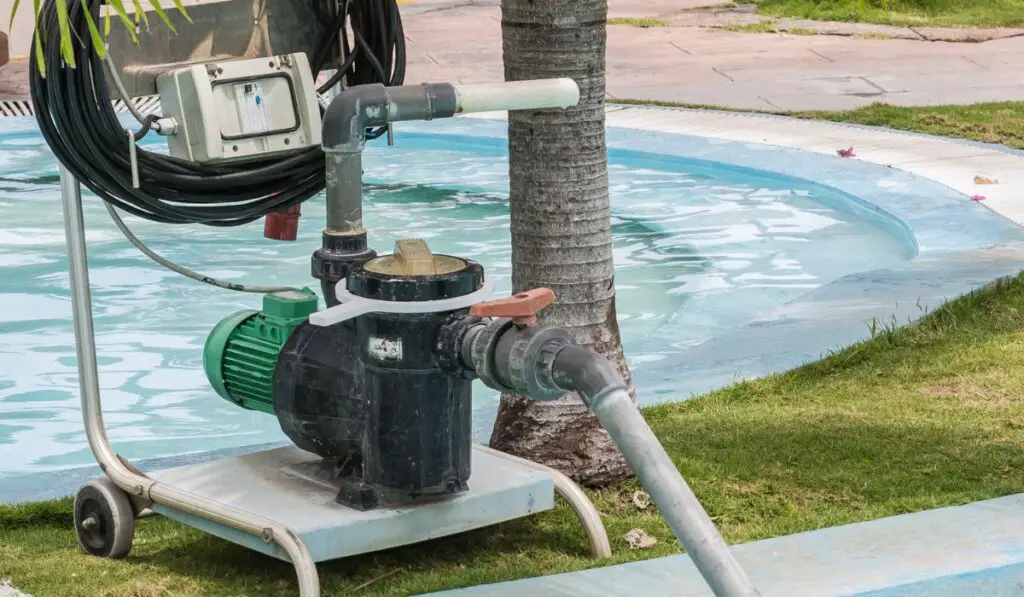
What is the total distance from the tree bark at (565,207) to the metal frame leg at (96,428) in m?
0.99

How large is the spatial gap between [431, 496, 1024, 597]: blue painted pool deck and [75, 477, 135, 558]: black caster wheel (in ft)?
3.00

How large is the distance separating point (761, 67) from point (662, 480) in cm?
1139

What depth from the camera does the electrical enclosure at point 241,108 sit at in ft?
10.8

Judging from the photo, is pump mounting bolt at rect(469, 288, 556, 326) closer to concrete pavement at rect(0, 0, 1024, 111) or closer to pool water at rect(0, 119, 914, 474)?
pool water at rect(0, 119, 914, 474)

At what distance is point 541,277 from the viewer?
12.7 ft

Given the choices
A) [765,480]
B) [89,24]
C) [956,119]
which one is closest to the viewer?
[89,24]

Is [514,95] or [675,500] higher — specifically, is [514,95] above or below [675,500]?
above

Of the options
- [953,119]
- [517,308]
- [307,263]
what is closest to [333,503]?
[517,308]

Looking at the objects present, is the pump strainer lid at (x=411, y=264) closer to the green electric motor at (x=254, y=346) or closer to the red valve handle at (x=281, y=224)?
the green electric motor at (x=254, y=346)

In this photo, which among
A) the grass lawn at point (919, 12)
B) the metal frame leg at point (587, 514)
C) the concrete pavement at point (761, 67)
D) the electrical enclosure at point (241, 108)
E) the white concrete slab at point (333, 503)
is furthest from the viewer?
the grass lawn at point (919, 12)

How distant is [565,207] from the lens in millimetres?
3828

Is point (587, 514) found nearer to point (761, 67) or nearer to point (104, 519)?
point (104, 519)

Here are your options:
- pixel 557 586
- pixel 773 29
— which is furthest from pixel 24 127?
pixel 557 586

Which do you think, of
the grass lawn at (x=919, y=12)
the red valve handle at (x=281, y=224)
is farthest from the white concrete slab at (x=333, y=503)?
the grass lawn at (x=919, y=12)
